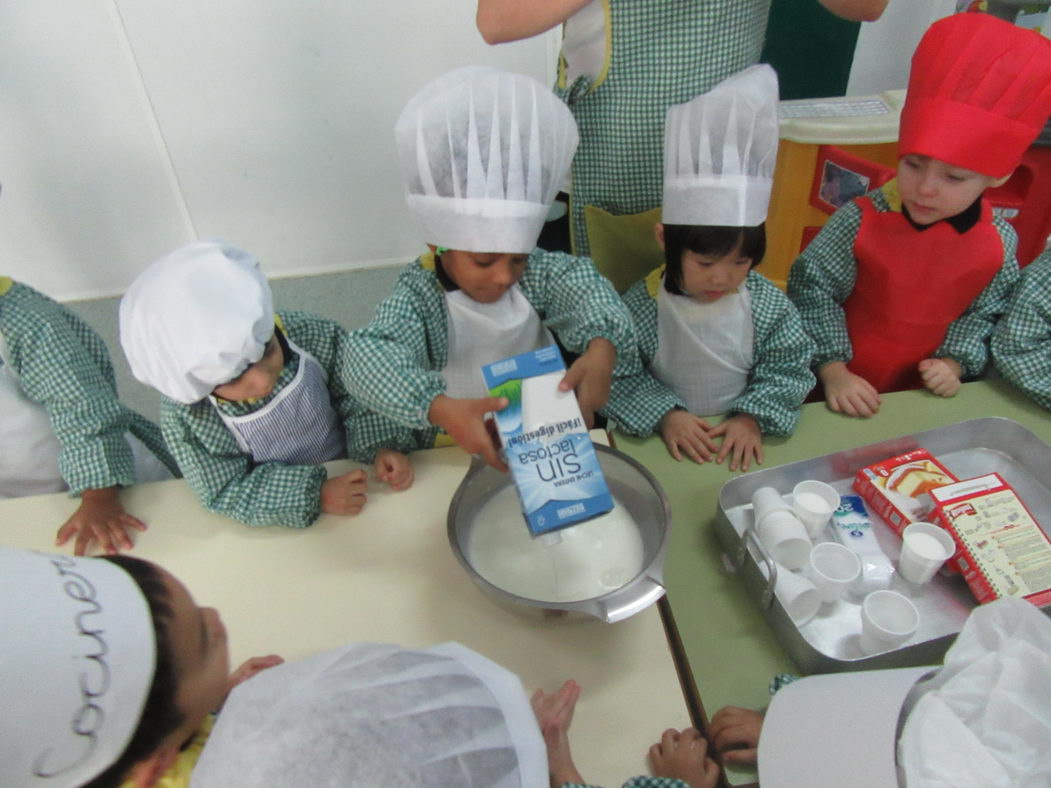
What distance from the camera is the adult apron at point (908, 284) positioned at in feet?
3.59

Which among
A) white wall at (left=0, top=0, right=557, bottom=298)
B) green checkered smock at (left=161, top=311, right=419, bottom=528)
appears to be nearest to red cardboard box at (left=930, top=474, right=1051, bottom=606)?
green checkered smock at (left=161, top=311, right=419, bottom=528)

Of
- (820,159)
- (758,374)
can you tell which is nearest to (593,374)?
(758,374)

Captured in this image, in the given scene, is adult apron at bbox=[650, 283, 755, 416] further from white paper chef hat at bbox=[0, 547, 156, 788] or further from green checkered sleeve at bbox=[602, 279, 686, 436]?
white paper chef hat at bbox=[0, 547, 156, 788]

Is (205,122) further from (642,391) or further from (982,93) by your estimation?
(982,93)

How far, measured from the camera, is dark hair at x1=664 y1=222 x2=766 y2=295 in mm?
987

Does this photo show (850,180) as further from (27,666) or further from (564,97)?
(27,666)

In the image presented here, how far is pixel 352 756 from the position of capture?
0.38m

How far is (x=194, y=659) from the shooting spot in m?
0.48

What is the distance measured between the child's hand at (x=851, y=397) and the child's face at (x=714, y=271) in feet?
0.77

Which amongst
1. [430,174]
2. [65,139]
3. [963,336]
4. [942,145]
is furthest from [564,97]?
[65,139]

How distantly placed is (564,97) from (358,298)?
147 cm

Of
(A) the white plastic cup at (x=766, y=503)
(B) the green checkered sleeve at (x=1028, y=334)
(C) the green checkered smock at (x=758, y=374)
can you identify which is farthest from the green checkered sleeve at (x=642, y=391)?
(B) the green checkered sleeve at (x=1028, y=334)

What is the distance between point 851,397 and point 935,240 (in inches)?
12.5

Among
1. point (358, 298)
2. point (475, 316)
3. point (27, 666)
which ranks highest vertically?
point (27, 666)
